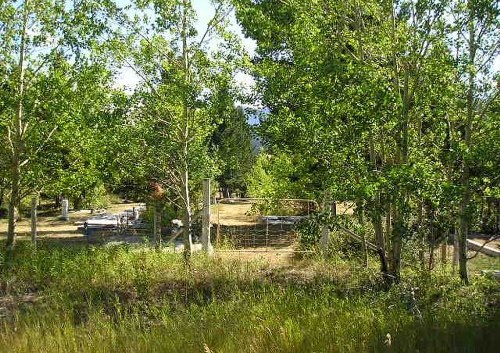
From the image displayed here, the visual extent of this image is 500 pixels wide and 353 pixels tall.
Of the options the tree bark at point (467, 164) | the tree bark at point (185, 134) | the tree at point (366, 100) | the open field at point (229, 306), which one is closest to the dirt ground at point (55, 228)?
the tree bark at point (185, 134)

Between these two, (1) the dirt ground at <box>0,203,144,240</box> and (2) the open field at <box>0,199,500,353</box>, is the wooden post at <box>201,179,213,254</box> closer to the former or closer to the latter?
(2) the open field at <box>0,199,500,353</box>

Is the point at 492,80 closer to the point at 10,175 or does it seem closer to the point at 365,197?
the point at 365,197

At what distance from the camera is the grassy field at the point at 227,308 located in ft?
12.8

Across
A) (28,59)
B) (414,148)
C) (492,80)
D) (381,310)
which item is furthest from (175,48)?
(381,310)

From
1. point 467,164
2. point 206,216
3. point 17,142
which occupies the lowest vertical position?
point 206,216

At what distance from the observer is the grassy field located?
3.89 metres

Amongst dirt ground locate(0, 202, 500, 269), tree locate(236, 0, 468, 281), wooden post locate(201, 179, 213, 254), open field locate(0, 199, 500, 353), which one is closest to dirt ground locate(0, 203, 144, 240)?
dirt ground locate(0, 202, 500, 269)

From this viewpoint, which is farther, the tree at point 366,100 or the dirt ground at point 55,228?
the dirt ground at point 55,228

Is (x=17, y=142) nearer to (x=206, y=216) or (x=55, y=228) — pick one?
(x=206, y=216)

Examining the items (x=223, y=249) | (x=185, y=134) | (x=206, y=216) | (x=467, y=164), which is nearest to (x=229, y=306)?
(x=467, y=164)

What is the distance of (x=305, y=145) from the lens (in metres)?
6.81

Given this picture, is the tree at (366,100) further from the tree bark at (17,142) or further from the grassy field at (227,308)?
the tree bark at (17,142)

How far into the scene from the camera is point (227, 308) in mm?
5375

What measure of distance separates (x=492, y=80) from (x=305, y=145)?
2726 millimetres
